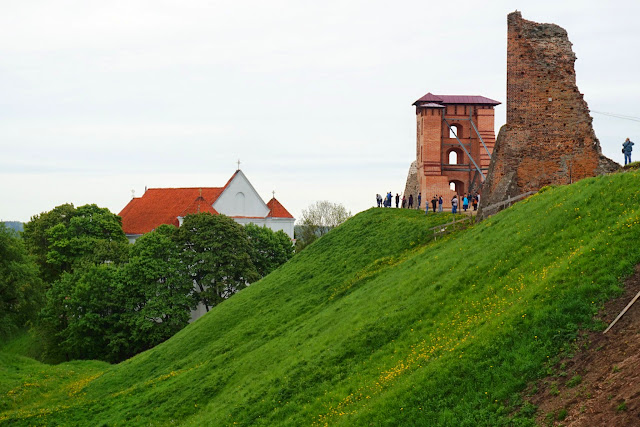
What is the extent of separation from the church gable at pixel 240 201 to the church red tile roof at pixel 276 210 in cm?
58

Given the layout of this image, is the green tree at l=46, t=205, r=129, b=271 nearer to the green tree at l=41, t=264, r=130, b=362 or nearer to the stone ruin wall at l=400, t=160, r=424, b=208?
the green tree at l=41, t=264, r=130, b=362

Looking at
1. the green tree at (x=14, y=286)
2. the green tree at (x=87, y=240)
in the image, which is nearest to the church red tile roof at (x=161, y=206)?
the green tree at (x=87, y=240)

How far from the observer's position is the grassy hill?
1422cm

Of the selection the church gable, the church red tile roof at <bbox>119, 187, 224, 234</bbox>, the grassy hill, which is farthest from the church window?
the grassy hill

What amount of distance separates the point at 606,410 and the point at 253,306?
24.3 metres

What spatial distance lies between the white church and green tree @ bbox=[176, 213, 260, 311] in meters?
15.8

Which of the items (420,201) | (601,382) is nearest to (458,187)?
(420,201)

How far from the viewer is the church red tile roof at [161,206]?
7392 centimetres

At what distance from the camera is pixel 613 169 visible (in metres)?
28.5

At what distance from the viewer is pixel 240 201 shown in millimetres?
74188

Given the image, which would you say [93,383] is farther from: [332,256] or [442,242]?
[442,242]

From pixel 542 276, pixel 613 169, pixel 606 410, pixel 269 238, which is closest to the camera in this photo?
pixel 606 410

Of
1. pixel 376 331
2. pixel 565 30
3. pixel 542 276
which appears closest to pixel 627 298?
pixel 542 276

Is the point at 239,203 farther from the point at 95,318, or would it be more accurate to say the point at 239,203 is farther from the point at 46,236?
the point at 95,318
